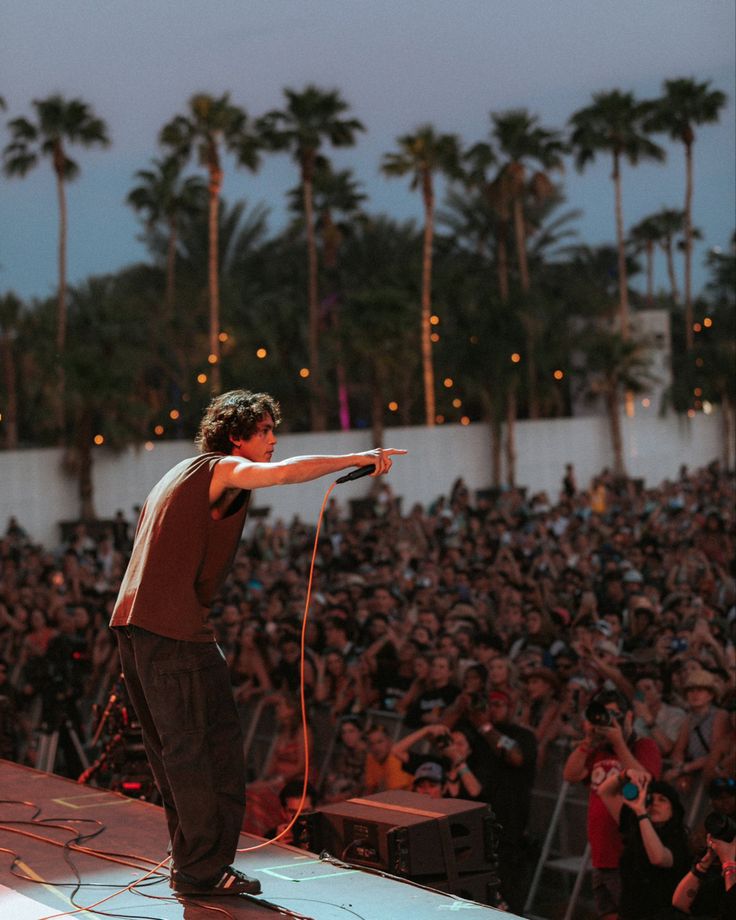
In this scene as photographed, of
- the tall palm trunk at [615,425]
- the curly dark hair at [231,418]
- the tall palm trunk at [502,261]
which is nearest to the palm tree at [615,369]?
the tall palm trunk at [615,425]

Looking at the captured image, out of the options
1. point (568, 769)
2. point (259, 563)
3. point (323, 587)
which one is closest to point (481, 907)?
A: point (568, 769)

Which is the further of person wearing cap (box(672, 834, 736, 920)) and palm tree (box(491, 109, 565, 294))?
palm tree (box(491, 109, 565, 294))

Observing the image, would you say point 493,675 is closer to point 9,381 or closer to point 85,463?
point 85,463

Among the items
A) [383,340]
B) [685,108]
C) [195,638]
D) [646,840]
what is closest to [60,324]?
[383,340]

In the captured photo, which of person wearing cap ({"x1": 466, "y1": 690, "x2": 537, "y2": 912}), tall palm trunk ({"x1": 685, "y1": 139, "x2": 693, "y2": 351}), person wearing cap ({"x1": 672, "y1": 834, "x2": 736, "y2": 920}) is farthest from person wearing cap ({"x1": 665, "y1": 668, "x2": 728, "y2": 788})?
tall palm trunk ({"x1": 685, "y1": 139, "x2": 693, "y2": 351})

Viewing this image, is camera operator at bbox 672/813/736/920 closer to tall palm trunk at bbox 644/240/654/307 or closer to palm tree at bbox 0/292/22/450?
palm tree at bbox 0/292/22/450

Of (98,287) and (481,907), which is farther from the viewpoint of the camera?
(98,287)

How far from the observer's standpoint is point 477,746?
6293 mm

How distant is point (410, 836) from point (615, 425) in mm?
29328

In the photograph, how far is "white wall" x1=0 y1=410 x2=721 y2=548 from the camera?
77.5ft

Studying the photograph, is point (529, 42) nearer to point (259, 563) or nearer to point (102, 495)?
point (102, 495)

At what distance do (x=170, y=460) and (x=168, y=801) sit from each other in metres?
21.7

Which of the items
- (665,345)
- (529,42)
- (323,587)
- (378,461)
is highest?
(529,42)

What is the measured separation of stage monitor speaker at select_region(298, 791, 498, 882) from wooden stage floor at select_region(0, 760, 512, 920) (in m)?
0.20
